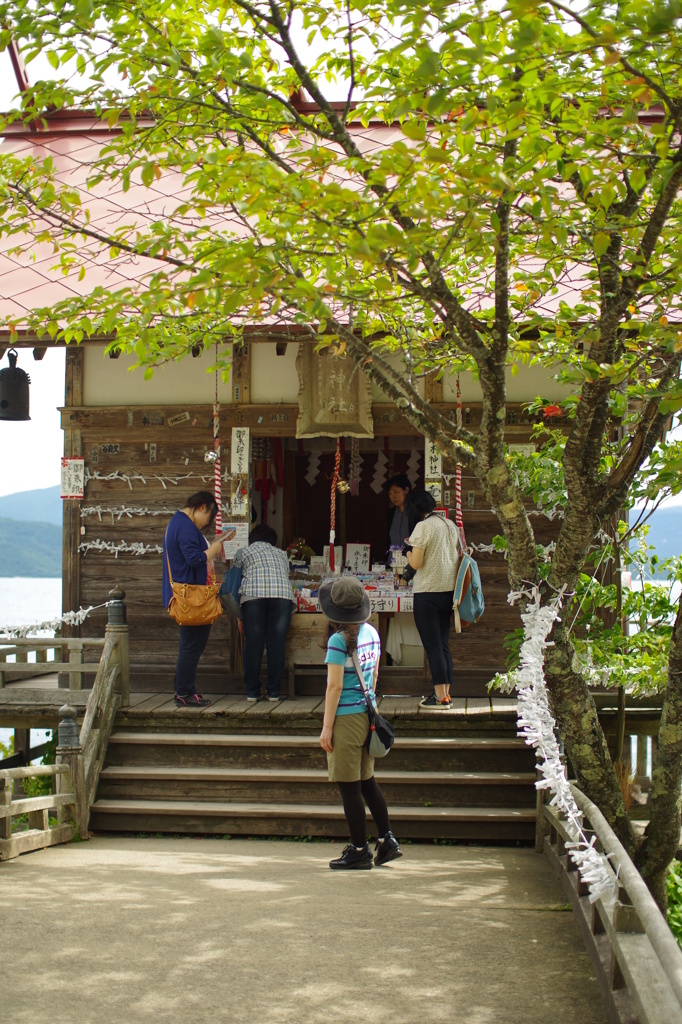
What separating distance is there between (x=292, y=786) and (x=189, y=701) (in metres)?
1.38

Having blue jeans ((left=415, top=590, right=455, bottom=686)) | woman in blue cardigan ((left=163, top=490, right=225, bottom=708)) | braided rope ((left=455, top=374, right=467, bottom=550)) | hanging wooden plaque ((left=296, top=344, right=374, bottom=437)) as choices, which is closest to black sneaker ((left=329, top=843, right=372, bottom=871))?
blue jeans ((left=415, top=590, right=455, bottom=686))

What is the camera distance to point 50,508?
122 m

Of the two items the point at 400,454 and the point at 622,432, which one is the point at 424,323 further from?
the point at 400,454

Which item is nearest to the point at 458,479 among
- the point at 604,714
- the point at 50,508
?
the point at 604,714

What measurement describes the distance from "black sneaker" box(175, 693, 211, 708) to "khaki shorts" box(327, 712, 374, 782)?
300cm

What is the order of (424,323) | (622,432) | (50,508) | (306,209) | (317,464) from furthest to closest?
(50,508) < (317,464) < (622,432) < (424,323) < (306,209)

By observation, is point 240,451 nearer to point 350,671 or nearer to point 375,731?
point 350,671

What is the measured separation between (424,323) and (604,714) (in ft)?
12.1

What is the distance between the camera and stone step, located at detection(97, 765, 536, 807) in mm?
7801

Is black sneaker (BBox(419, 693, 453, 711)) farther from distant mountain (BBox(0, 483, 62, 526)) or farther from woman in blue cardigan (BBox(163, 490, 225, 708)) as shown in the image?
distant mountain (BBox(0, 483, 62, 526))

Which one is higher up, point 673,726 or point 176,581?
point 176,581

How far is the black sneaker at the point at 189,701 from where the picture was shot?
28.8 ft

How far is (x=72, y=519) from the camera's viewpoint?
33.1ft

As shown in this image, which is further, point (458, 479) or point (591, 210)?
point (458, 479)
